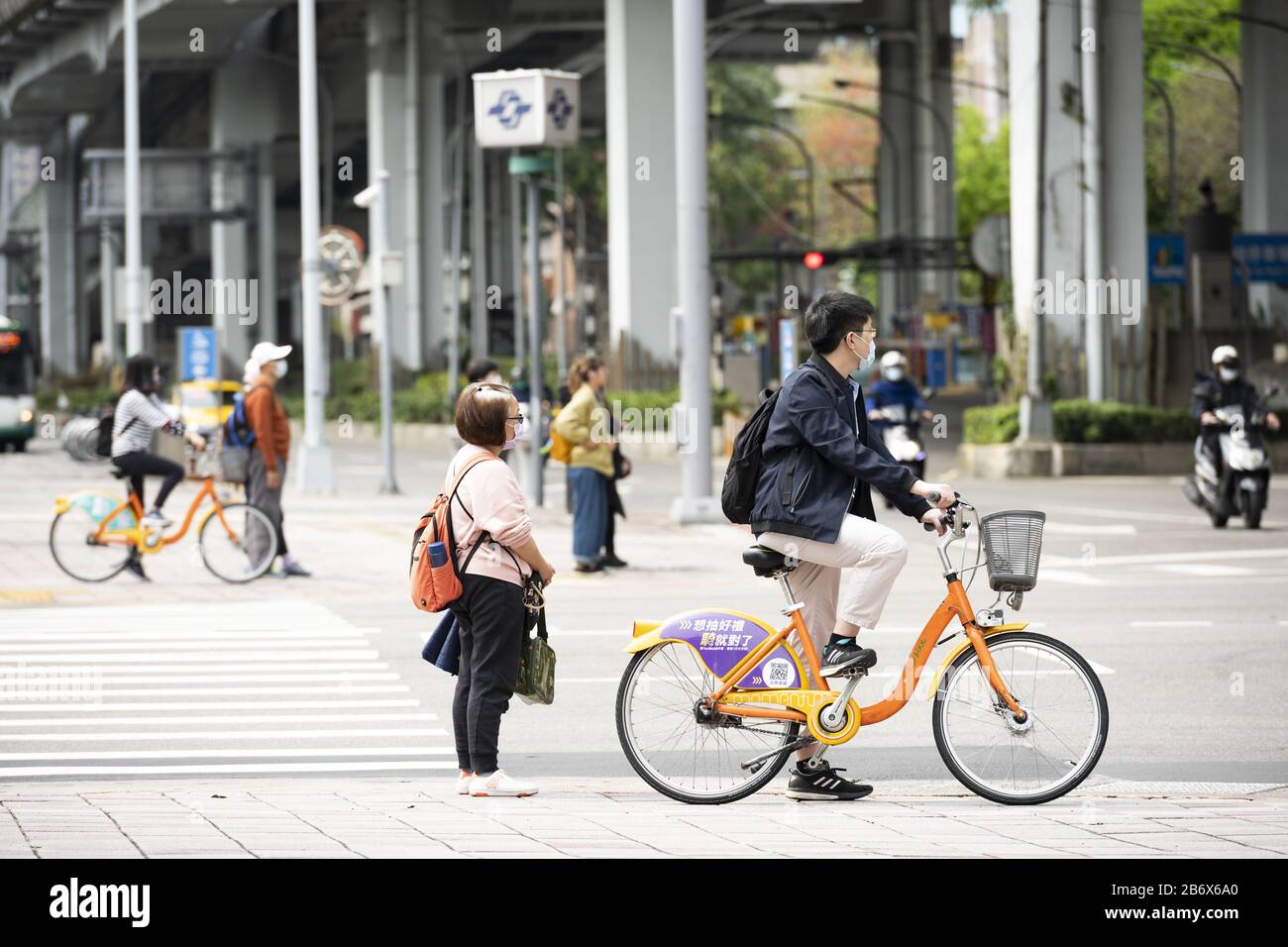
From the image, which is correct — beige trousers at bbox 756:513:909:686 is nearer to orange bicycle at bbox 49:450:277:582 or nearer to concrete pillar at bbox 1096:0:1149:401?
orange bicycle at bbox 49:450:277:582

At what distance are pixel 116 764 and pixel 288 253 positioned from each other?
83852 mm

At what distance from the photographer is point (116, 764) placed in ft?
29.1

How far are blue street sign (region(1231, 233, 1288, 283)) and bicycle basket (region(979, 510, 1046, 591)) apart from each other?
29.5 m

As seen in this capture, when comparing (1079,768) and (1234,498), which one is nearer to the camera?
(1079,768)

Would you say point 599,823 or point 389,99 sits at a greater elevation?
point 389,99

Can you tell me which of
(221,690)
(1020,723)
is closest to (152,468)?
(221,690)

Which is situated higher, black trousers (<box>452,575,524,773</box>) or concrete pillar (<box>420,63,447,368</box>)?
concrete pillar (<box>420,63,447,368</box>)

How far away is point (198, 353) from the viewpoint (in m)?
34.9

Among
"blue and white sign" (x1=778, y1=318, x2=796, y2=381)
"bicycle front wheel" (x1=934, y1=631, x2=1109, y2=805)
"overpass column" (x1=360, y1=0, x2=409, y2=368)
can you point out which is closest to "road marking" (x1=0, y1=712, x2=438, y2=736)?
"bicycle front wheel" (x1=934, y1=631, x2=1109, y2=805)

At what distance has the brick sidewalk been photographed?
6203 mm

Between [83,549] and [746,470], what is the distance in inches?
390

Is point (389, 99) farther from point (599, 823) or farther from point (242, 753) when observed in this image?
point (599, 823)
